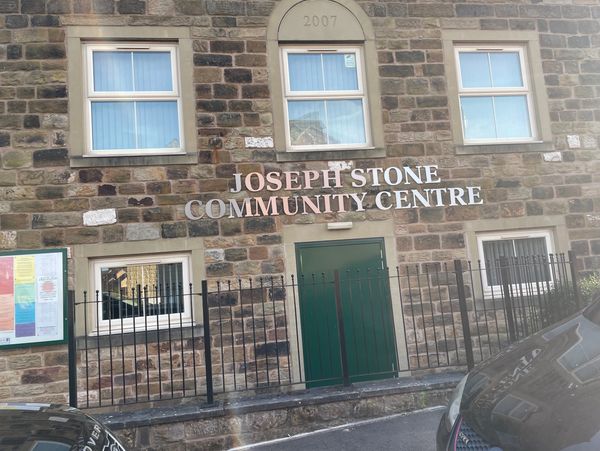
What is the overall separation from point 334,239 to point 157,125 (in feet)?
9.52

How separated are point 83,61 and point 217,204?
2.63 meters

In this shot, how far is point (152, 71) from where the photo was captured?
21.2 ft

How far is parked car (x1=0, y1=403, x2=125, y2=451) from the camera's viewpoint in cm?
215

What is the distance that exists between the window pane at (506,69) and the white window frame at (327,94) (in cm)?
217

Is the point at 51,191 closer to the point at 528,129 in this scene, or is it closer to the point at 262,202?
the point at 262,202

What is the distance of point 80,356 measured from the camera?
18.6 feet

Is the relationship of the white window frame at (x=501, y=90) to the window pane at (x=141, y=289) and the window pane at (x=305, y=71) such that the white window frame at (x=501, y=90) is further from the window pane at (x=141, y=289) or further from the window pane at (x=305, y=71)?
the window pane at (x=141, y=289)

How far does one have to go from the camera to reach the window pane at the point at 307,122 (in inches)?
264

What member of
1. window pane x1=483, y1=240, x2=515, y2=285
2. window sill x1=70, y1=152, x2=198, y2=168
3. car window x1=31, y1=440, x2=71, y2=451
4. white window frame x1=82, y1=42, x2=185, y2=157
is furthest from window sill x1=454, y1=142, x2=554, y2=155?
car window x1=31, y1=440, x2=71, y2=451

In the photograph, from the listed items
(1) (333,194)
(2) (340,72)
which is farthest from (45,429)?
(2) (340,72)

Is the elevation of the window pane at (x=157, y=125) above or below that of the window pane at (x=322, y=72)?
below

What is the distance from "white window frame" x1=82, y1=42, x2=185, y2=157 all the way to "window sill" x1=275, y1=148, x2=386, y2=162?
4.63 ft

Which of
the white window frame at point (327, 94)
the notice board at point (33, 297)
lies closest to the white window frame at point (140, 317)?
the notice board at point (33, 297)

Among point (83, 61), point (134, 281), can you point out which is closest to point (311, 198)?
point (134, 281)
